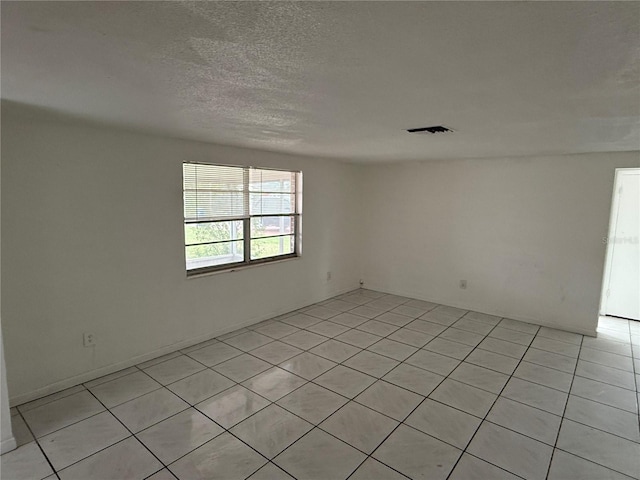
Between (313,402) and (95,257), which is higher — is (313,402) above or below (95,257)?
below

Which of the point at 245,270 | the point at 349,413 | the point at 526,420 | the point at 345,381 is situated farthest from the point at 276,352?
the point at 526,420

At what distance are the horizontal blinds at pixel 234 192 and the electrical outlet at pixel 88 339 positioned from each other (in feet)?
4.20

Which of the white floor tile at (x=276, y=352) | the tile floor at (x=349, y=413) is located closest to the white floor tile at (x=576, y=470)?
the tile floor at (x=349, y=413)

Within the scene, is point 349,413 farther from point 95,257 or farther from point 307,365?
point 95,257

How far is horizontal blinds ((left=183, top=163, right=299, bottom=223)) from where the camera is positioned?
3.56 meters

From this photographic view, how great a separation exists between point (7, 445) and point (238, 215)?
2587 millimetres

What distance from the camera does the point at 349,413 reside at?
255 cm

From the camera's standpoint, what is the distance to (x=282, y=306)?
4629 mm

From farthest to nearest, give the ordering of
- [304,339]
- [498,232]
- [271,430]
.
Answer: [498,232], [304,339], [271,430]

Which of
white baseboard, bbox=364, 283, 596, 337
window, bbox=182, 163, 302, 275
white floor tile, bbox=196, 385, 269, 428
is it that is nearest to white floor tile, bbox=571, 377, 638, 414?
white baseboard, bbox=364, 283, 596, 337

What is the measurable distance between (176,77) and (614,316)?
597cm

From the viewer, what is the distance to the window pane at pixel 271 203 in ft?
13.8

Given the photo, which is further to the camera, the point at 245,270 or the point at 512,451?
the point at 245,270

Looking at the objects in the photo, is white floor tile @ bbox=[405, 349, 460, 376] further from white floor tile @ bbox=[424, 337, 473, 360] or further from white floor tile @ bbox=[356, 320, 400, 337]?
white floor tile @ bbox=[356, 320, 400, 337]
